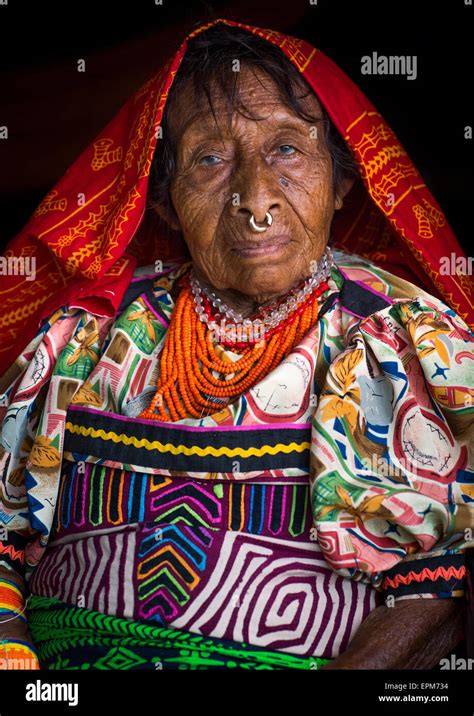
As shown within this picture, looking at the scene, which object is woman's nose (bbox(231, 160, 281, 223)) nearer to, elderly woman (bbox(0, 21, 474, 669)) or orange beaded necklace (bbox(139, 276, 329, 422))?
elderly woman (bbox(0, 21, 474, 669))

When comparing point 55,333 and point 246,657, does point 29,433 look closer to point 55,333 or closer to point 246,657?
point 55,333

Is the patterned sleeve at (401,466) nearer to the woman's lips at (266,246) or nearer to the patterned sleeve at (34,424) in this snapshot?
the woman's lips at (266,246)

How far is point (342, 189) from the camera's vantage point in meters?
2.29

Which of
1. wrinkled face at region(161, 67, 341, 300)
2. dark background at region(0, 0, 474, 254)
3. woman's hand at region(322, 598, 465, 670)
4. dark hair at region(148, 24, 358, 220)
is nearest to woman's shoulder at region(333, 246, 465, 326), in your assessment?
wrinkled face at region(161, 67, 341, 300)

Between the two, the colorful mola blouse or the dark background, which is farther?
the dark background

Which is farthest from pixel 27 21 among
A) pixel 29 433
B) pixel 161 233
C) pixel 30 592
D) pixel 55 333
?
pixel 30 592

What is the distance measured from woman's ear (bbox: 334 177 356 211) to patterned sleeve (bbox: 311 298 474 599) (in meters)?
0.49

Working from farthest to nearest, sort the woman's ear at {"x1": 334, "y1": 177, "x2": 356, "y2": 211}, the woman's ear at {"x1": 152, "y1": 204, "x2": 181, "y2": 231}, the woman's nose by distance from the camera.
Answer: the woman's ear at {"x1": 152, "y1": 204, "x2": 181, "y2": 231} < the woman's ear at {"x1": 334, "y1": 177, "x2": 356, "y2": 211} < the woman's nose

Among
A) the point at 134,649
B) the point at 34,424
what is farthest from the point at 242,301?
the point at 134,649

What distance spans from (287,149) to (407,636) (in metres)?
1.13

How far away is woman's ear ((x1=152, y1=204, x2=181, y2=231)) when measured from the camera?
7.83 feet

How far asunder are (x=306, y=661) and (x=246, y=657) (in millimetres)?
126

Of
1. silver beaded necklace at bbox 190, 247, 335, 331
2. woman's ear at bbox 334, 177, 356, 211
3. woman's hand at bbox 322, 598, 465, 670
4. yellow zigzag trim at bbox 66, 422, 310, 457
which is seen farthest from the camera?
woman's ear at bbox 334, 177, 356, 211

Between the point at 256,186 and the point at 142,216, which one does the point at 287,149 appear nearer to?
the point at 256,186
